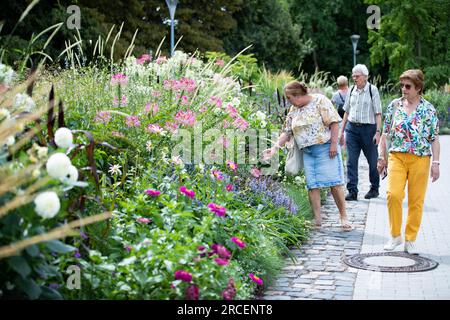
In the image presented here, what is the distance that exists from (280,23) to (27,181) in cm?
3380

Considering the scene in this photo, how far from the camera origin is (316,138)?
7.50 metres

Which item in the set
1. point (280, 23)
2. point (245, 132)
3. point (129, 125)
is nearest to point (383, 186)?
point (245, 132)

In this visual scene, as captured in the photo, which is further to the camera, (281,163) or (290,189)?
(281,163)

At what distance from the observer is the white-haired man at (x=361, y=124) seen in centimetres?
938

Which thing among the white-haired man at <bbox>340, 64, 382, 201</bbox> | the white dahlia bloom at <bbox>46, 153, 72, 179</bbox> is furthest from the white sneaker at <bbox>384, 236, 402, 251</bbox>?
the white dahlia bloom at <bbox>46, 153, 72, 179</bbox>

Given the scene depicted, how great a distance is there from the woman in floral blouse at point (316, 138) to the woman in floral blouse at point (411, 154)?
3.44 ft

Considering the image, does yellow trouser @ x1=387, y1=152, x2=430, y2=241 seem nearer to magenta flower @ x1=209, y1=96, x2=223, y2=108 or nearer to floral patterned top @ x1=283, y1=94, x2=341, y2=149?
floral patterned top @ x1=283, y1=94, x2=341, y2=149

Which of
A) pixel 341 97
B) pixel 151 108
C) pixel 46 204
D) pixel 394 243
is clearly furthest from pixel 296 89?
pixel 46 204

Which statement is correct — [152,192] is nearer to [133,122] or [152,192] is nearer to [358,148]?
[133,122]

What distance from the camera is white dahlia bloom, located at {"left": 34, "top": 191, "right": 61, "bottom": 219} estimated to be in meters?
3.26

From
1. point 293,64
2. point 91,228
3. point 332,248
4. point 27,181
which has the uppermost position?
point 293,64
